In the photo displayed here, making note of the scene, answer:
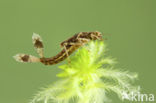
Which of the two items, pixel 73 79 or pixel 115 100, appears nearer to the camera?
pixel 73 79

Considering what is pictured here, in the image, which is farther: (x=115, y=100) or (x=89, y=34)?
(x=115, y=100)

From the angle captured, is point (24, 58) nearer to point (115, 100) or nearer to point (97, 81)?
point (97, 81)

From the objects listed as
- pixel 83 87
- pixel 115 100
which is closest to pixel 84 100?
pixel 83 87

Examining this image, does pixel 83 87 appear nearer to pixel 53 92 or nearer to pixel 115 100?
pixel 53 92

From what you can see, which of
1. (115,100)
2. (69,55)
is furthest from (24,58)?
(115,100)

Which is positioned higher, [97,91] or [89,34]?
[89,34]

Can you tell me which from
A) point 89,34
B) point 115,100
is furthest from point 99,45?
point 115,100

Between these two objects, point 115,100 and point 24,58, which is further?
point 115,100

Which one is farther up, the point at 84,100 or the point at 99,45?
the point at 99,45
